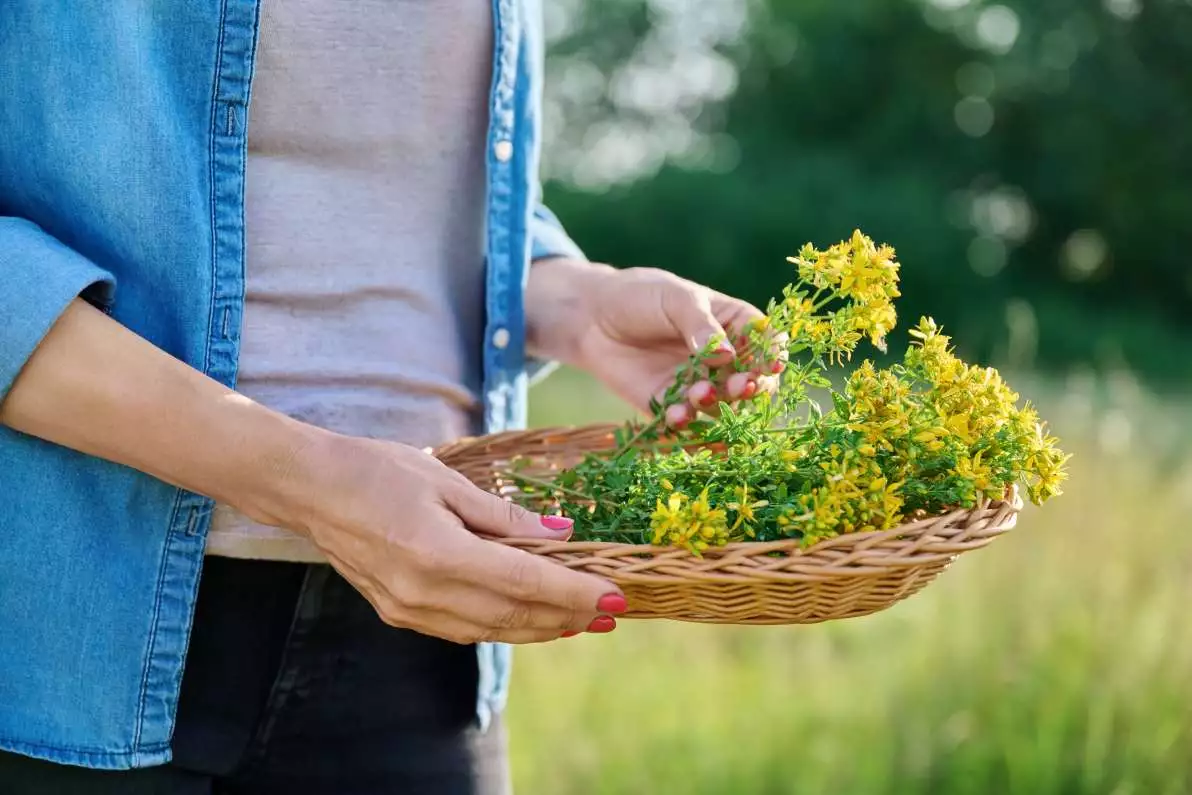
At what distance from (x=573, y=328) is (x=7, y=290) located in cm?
74

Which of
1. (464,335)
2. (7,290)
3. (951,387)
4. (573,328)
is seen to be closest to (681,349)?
(573,328)

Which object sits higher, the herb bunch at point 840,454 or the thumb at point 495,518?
the herb bunch at point 840,454

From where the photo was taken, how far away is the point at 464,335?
1588 millimetres

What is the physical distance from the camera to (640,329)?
5.30ft

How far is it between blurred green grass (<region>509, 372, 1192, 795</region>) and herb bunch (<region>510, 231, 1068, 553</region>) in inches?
70.3

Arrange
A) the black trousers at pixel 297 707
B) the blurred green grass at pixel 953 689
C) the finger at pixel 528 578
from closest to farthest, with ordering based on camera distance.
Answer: the finger at pixel 528 578, the black trousers at pixel 297 707, the blurred green grass at pixel 953 689

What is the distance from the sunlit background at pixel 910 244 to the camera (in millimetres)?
3395

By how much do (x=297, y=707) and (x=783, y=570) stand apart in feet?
1.91

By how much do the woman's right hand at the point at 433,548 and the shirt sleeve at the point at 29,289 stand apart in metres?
0.26

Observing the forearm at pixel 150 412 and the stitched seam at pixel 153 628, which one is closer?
the forearm at pixel 150 412

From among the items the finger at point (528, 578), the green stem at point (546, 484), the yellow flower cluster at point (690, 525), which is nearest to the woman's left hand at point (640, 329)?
the green stem at point (546, 484)

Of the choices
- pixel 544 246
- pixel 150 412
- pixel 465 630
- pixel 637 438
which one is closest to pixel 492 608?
pixel 465 630

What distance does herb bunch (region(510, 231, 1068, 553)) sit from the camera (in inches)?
47.9

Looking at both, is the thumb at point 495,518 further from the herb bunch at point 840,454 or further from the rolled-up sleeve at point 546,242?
the rolled-up sleeve at point 546,242
